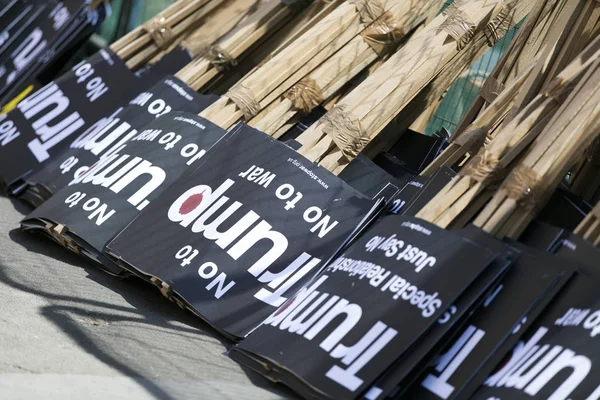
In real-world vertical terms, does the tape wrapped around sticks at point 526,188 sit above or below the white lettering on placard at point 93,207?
above

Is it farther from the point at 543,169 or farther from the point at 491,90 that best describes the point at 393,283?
the point at 491,90

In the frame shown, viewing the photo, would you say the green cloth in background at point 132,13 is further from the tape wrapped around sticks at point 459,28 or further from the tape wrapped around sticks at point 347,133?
the tape wrapped around sticks at point 347,133

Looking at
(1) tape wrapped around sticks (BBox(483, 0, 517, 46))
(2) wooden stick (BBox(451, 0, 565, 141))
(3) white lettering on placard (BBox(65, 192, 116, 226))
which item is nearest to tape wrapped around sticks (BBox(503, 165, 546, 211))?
(2) wooden stick (BBox(451, 0, 565, 141))

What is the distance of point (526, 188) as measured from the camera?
3.69 meters

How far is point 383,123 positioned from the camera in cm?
481

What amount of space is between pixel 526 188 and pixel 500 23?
1.76 metres

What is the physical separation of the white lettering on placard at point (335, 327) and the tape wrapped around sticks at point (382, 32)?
2.01 metres

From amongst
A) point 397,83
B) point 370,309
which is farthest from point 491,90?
point 370,309

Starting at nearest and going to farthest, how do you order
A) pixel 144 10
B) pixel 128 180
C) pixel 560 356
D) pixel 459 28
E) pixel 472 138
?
pixel 560 356
pixel 472 138
pixel 128 180
pixel 459 28
pixel 144 10

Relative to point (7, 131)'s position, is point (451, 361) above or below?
above

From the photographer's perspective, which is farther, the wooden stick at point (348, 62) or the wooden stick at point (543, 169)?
the wooden stick at point (348, 62)

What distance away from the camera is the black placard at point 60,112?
19.2 ft

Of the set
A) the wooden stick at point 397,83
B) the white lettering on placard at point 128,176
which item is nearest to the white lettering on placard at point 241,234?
the white lettering on placard at point 128,176

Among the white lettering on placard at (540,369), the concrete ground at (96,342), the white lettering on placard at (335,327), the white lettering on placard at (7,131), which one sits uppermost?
the white lettering on placard at (540,369)
